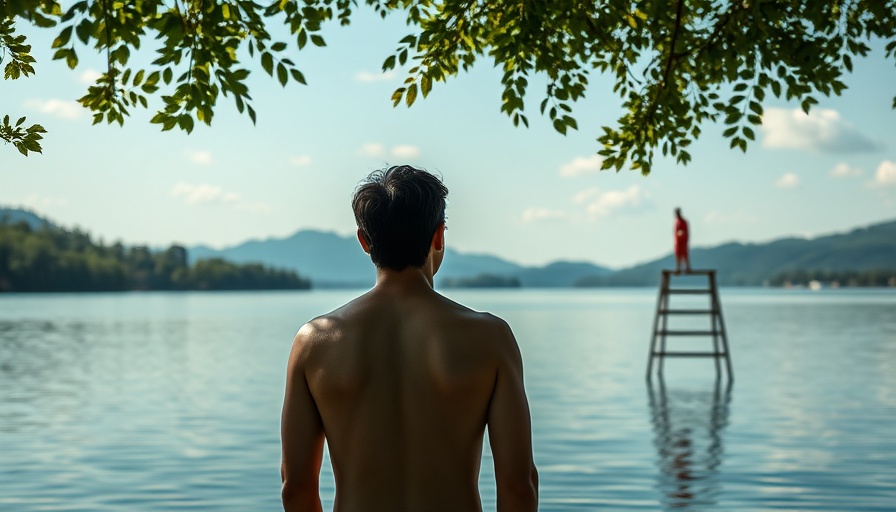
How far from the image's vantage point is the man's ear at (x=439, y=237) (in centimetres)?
314

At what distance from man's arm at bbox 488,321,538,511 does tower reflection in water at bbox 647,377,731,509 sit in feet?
24.6

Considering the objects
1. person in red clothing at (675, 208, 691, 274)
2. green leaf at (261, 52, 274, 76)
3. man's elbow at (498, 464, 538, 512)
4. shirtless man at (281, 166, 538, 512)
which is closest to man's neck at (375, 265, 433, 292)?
shirtless man at (281, 166, 538, 512)

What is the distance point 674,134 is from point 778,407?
36.3ft

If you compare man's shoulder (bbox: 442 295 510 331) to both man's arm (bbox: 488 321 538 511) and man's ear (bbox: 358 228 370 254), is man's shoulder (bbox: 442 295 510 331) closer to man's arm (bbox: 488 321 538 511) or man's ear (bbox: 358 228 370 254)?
man's arm (bbox: 488 321 538 511)

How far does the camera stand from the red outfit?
80.4 feet

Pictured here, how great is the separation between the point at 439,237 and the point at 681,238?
22014 mm

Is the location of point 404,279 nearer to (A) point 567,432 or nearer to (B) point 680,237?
(A) point 567,432

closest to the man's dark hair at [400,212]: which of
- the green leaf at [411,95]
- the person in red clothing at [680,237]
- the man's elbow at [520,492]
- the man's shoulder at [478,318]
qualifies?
the man's shoulder at [478,318]

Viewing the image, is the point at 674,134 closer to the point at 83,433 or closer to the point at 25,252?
the point at 83,433

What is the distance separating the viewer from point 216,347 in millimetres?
38906

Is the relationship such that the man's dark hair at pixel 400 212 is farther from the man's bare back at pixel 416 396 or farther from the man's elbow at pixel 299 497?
the man's elbow at pixel 299 497

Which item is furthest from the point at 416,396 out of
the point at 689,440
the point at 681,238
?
the point at 681,238

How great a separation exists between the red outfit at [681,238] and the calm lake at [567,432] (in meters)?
2.87

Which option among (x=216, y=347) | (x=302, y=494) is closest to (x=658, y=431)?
(x=302, y=494)
